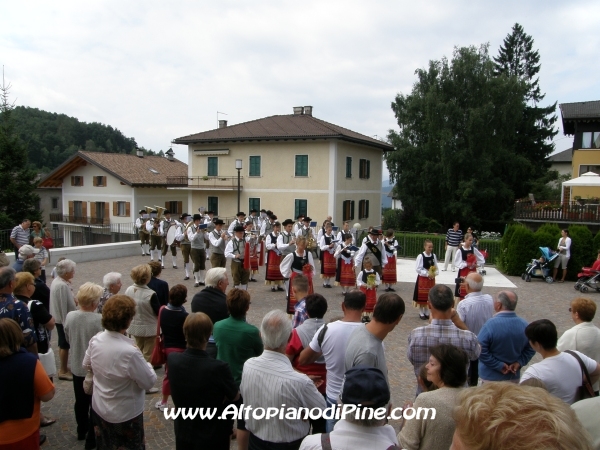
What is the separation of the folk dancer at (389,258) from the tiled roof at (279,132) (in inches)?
617

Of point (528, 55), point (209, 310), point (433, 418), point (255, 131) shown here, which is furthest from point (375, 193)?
point (433, 418)

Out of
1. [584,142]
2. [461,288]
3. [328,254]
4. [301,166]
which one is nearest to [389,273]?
[328,254]

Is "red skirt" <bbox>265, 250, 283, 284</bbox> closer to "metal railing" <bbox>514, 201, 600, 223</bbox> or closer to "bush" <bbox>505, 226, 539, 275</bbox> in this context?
"bush" <bbox>505, 226, 539, 275</bbox>

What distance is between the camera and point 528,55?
160ft

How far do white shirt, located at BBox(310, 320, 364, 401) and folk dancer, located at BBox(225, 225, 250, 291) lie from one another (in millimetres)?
7892

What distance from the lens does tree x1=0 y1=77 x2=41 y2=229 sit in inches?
987

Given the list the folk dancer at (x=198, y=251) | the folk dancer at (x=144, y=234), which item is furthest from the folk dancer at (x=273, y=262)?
the folk dancer at (x=144, y=234)

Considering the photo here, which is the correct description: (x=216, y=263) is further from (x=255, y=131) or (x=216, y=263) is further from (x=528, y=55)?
(x=528, y=55)

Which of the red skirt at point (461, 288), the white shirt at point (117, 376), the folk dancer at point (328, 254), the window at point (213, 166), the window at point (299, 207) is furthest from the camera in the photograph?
the window at point (213, 166)

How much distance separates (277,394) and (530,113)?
145 feet

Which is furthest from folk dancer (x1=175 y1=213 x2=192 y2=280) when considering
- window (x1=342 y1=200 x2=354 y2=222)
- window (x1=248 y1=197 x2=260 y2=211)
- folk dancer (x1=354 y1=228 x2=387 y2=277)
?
window (x1=342 y1=200 x2=354 y2=222)

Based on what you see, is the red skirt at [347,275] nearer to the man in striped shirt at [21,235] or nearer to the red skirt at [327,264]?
the red skirt at [327,264]

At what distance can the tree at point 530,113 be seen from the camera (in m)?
40.5

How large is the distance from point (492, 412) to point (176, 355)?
2.55 meters
